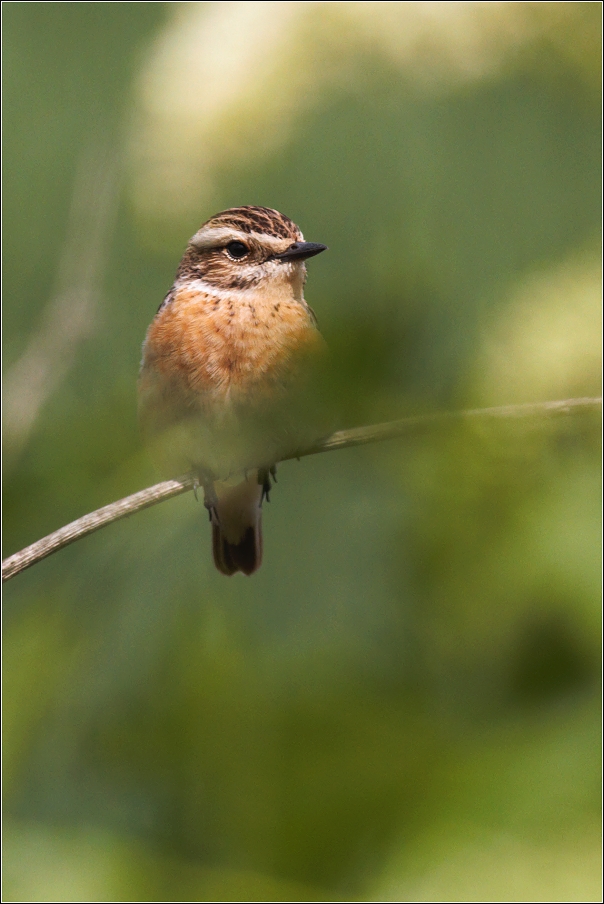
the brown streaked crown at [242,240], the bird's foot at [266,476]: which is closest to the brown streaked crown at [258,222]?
the brown streaked crown at [242,240]

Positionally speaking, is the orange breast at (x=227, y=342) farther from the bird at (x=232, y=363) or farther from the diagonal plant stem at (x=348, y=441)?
the diagonal plant stem at (x=348, y=441)

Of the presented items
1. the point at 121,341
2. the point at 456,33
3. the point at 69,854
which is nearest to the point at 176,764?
the point at 69,854

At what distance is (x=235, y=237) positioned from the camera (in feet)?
1.67

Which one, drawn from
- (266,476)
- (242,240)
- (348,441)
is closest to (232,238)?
(242,240)

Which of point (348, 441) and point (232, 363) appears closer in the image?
point (348, 441)

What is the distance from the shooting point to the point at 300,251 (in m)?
0.44

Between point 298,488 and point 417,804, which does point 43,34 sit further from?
point 417,804

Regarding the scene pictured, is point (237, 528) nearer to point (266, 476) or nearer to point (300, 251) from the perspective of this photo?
point (266, 476)

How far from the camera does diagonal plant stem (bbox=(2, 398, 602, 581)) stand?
0.28 m

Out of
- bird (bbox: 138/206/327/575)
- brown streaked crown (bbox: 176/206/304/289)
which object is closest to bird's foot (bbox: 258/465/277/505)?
bird (bbox: 138/206/327/575)

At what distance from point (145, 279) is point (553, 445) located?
0.20m

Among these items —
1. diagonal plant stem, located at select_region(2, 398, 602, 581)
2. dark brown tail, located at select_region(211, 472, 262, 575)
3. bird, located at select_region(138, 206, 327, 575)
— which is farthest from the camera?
dark brown tail, located at select_region(211, 472, 262, 575)

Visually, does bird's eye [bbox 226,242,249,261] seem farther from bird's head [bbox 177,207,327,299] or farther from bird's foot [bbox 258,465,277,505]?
bird's foot [bbox 258,465,277,505]

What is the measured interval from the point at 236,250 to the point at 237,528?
0.17 m
